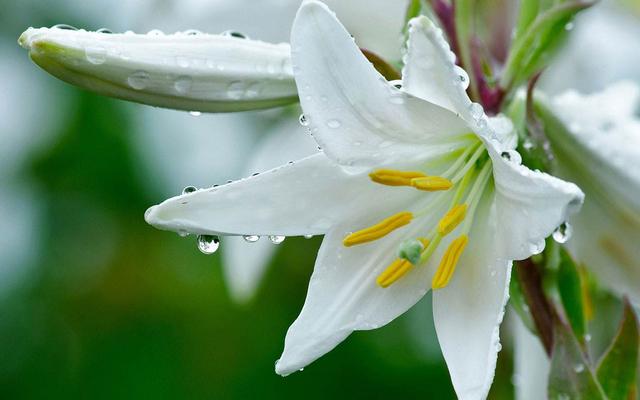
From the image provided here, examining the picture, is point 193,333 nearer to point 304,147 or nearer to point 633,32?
point 304,147

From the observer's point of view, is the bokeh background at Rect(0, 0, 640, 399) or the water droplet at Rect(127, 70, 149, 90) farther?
the bokeh background at Rect(0, 0, 640, 399)

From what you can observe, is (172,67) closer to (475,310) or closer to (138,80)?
(138,80)

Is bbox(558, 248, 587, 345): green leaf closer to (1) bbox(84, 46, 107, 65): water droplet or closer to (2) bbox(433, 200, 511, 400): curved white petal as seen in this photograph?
(2) bbox(433, 200, 511, 400): curved white petal

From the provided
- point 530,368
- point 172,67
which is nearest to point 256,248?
point 530,368

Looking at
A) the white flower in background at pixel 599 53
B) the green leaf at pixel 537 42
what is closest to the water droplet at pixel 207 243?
the green leaf at pixel 537 42

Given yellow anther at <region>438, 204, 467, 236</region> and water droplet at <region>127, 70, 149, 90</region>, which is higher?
water droplet at <region>127, 70, 149, 90</region>

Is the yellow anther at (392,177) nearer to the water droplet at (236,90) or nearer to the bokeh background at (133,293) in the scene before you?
the water droplet at (236,90)

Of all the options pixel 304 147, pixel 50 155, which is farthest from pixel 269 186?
pixel 50 155

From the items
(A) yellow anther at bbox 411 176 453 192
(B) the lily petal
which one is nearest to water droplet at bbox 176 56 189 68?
(B) the lily petal
